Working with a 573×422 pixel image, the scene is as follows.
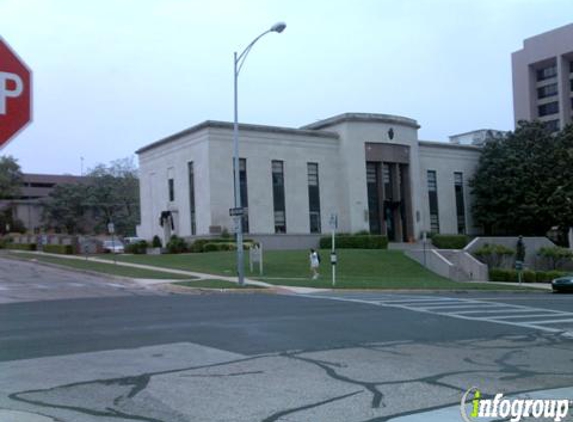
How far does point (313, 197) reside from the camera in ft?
184

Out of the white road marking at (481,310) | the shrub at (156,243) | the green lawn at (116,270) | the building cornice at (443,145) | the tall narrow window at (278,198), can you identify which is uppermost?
the building cornice at (443,145)

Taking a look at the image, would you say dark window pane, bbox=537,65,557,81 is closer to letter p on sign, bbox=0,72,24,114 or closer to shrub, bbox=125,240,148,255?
shrub, bbox=125,240,148,255

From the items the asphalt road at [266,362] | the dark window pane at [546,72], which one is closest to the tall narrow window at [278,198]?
the asphalt road at [266,362]

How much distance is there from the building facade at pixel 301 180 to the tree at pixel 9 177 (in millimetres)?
33084

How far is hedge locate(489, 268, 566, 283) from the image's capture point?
40.4 m

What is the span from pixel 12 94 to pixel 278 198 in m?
49.0

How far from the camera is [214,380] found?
888 centimetres

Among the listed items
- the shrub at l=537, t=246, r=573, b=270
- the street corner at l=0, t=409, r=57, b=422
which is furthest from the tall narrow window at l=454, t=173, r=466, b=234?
the street corner at l=0, t=409, r=57, b=422

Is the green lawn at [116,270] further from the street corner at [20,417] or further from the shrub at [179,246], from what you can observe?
the street corner at [20,417]

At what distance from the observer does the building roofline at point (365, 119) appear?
56.4m

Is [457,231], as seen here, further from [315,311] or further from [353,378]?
[353,378]

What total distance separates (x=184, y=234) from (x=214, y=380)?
153ft

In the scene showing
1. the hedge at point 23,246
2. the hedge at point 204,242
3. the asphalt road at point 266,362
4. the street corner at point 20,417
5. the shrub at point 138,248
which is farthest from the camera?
the hedge at point 23,246

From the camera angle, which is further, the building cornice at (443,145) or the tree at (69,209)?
the tree at (69,209)
